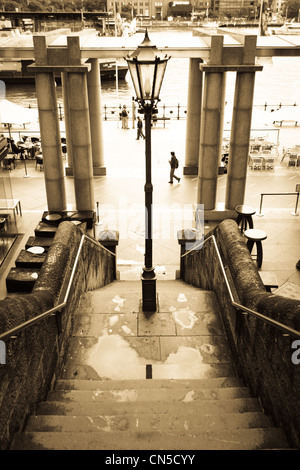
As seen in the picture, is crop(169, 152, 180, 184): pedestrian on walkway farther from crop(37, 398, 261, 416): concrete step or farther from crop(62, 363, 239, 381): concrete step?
crop(37, 398, 261, 416): concrete step

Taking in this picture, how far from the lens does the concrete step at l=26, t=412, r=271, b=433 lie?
14.6 feet

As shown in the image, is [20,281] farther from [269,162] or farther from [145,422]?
[269,162]

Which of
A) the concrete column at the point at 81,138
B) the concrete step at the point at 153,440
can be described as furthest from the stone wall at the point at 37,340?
the concrete column at the point at 81,138

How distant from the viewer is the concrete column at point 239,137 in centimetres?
1364

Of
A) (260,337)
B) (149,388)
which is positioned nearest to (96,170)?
(149,388)

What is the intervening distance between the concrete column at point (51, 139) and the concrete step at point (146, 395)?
10.2 metres

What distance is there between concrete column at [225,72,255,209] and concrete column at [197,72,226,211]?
0.50 meters

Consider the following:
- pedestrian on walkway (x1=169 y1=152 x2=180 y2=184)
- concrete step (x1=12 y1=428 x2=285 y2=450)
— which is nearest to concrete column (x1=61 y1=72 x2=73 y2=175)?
pedestrian on walkway (x1=169 y1=152 x2=180 y2=184)

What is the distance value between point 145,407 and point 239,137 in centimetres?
1095

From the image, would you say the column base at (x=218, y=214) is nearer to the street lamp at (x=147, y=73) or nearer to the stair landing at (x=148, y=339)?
the stair landing at (x=148, y=339)

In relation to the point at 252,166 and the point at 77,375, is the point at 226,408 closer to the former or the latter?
the point at 77,375
